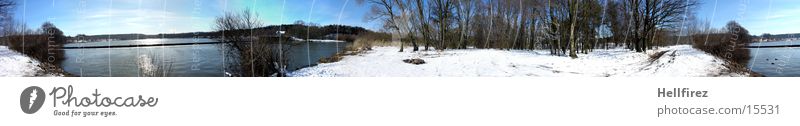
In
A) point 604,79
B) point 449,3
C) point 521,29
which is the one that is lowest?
point 604,79

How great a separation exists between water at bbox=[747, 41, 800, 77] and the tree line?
316 mm

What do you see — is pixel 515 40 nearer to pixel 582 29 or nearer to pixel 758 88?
pixel 582 29

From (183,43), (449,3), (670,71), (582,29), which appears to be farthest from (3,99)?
(582,29)

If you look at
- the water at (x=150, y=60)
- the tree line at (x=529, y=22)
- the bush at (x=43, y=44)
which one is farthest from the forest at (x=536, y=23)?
the bush at (x=43, y=44)

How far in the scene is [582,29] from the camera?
2842 millimetres

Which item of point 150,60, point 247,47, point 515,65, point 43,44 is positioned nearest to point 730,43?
point 515,65

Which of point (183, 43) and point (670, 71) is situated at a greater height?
point (183, 43)

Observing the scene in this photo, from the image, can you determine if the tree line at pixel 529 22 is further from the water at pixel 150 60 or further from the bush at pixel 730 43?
the water at pixel 150 60

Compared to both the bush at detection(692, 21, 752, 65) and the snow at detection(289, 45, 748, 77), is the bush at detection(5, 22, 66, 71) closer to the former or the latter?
the snow at detection(289, 45, 748, 77)

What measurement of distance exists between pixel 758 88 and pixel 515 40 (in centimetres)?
114

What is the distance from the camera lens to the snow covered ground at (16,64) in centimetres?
172

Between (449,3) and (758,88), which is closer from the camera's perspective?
(758,88)

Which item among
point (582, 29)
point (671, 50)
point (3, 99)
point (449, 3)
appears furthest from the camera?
point (582, 29)

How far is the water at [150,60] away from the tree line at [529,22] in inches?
27.1
